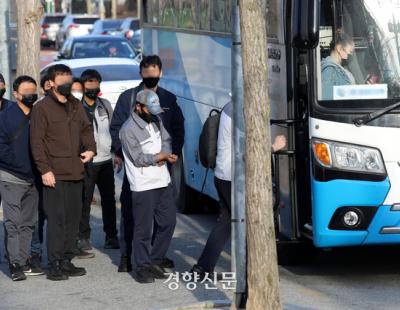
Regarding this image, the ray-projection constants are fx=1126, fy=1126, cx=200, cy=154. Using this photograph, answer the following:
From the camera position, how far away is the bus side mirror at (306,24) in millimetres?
8289

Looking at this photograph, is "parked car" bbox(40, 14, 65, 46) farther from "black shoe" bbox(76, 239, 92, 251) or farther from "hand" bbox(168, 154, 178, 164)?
"hand" bbox(168, 154, 178, 164)

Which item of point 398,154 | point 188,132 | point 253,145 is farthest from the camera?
point 188,132

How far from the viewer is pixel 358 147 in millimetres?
8516

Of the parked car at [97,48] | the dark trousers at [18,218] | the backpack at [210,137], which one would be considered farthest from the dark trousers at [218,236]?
the parked car at [97,48]

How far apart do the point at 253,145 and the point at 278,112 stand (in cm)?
236

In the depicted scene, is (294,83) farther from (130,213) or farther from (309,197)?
(130,213)

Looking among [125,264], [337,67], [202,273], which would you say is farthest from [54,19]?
[337,67]

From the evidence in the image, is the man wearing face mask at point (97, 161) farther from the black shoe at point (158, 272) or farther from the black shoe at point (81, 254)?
the black shoe at point (158, 272)

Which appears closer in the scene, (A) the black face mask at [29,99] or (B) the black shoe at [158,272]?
(B) the black shoe at [158,272]

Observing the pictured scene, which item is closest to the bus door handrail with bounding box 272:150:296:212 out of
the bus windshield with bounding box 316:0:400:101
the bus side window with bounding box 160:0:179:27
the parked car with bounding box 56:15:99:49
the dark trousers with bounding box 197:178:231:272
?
the dark trousers with bounding box 197:178:231:272

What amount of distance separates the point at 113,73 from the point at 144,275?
36.9 feet

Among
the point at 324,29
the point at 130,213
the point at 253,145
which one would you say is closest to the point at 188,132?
the point at 130,213

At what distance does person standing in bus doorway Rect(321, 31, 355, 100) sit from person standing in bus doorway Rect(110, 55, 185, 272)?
59.5 inches

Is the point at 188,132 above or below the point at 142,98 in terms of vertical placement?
below
